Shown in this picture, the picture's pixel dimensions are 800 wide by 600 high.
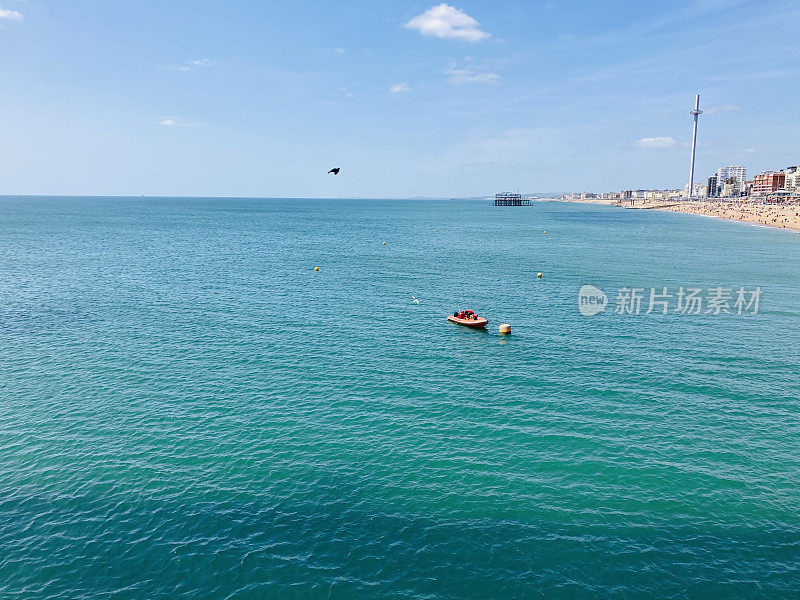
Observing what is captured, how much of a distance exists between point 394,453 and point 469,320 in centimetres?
3685

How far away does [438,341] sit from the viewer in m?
69.8

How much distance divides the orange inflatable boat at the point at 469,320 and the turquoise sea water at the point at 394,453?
6.37ft

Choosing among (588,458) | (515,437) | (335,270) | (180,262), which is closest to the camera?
(588,458)

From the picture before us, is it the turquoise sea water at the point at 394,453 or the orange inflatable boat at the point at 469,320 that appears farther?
the orange inflatable boat at the point at 469,320

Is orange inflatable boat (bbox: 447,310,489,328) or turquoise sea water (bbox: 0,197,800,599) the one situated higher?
orange inflatable boat (bbox: 447,310,489,328)

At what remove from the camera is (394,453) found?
4147 centimetres

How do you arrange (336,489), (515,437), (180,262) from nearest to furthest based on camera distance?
(336,489)
(515,437)
(180,262)

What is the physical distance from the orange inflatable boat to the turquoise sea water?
1942mm

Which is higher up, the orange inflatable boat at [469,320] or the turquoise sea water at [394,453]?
the orange inflatable boat at [469,320]

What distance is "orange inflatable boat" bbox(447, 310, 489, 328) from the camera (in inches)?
2945

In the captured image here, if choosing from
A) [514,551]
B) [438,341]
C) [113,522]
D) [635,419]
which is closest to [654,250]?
[438,341]

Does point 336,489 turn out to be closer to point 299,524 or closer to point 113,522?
point 299,524

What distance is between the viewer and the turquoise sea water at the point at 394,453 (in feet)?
97.6

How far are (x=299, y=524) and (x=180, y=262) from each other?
118275mm
